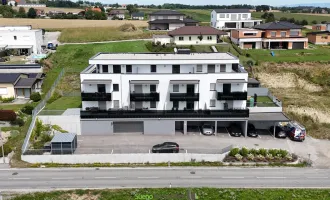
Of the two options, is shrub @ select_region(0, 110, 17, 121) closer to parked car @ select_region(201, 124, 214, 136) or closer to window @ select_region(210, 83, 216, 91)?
parked car @ select_region(201, 124, 214, 136)

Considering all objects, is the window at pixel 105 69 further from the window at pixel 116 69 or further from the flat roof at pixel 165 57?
the flat roof at pixel 165 57

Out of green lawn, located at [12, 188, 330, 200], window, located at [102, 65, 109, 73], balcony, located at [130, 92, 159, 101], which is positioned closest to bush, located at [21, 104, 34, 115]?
window, located at [102, 65, 109, 73]

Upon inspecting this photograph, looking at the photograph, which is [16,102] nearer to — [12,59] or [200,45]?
[12,59]

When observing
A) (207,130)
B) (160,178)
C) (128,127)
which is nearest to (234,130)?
(207,130)

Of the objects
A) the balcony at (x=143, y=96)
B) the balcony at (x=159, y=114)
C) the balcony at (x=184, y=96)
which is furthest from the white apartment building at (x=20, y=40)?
the balcony at (x=184, y=96)

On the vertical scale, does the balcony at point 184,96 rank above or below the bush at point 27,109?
above

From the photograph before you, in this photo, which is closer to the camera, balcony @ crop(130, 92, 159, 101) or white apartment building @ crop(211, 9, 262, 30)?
balcony @ crop(130, 92, 159, 101)

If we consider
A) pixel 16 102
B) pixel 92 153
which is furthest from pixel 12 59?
pixel 92 153

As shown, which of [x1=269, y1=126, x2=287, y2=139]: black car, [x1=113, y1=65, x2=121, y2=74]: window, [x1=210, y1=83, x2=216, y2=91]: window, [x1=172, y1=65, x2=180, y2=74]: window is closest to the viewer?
[x1=269, y1=126, x2=287, y2=139]: black car
